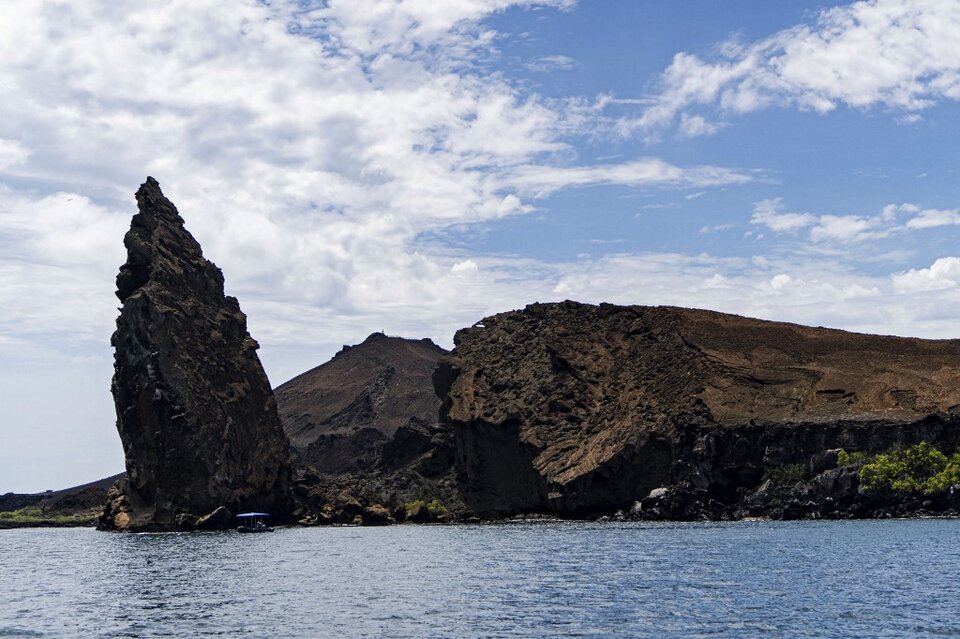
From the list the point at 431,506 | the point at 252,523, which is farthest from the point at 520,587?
the point at 431,506

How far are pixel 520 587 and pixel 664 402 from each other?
3847 inches

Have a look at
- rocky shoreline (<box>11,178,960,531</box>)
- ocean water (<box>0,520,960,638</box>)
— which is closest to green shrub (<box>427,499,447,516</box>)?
rocky shoreline (<box>11,178,960,531</box>)

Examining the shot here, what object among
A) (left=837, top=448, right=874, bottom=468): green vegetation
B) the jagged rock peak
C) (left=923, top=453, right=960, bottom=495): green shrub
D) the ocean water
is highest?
the jagged rock peak

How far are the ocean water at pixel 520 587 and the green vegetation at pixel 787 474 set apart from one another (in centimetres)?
2652

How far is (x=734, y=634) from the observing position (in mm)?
42375

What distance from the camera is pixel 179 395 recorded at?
137875 millimetres

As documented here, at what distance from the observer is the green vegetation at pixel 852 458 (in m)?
125

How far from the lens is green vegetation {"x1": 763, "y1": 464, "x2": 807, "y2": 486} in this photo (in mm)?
131500

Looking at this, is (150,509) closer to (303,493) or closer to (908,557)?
(303,493)

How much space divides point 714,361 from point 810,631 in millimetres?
122320

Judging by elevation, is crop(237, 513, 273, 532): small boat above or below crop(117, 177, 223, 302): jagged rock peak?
below

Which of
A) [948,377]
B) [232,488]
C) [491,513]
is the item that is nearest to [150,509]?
[232,488]

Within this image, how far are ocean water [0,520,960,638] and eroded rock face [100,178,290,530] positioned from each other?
33.9 metres

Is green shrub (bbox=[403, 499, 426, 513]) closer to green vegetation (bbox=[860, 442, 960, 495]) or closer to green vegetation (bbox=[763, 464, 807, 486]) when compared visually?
green vegetation (bbox=[763, 464, 807, 486])
